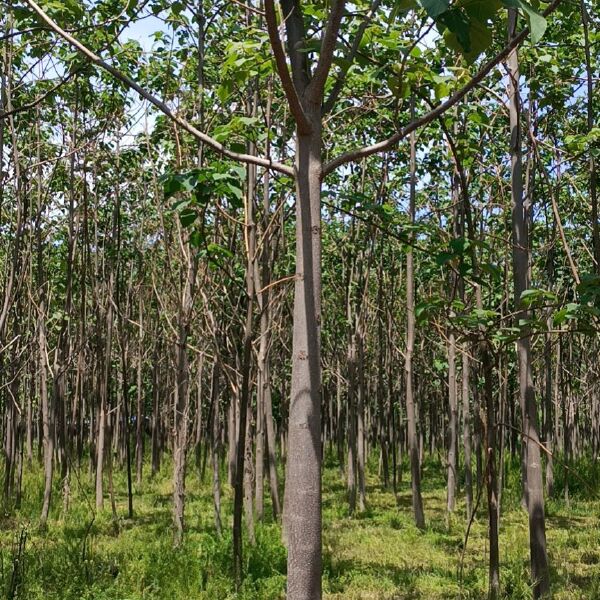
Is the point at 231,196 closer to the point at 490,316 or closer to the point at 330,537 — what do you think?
the point at 490,316

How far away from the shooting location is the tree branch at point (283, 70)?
7.80 feet

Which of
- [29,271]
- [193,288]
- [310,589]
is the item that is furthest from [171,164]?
A: [310,589]

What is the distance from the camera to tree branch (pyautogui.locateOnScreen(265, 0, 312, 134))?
7.80 ft

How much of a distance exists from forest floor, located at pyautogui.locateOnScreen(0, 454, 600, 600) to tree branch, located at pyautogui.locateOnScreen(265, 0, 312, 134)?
4.14m

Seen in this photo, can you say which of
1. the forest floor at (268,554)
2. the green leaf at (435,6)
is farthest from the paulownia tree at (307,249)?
the forest floor at (268,554)

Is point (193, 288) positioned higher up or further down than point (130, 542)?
higher up

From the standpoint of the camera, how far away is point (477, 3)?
2.06 m

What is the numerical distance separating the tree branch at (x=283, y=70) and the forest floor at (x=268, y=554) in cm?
414

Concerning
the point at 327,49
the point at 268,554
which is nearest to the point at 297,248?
the point at 327,49

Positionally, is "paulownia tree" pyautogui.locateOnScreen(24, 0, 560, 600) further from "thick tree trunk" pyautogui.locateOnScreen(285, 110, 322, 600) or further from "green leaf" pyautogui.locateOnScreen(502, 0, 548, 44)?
→ "green leaf" pyautogui.locateOnScreen(502, 0, 548, 44)

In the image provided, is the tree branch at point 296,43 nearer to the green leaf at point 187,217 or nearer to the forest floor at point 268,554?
the green leaf at point 187,217

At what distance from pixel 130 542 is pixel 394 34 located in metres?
7.40

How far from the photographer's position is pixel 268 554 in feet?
24.2

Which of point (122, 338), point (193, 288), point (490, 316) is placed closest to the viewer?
point (490, 316)
